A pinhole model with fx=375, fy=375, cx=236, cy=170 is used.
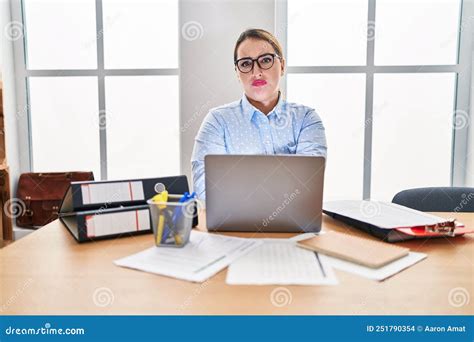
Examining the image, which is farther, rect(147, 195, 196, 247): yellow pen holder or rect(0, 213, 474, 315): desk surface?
rect(147, 195, 196, 247): yellow pen holder

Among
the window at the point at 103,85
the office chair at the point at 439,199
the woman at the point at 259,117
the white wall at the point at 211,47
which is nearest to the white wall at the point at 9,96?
the window at the point at 103,85

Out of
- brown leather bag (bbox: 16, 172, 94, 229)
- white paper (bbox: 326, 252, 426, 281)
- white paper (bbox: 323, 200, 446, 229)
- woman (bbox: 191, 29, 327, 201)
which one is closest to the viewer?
white paper (bbox: 326, 252, 426, 281)

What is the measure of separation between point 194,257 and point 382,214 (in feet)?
2.07

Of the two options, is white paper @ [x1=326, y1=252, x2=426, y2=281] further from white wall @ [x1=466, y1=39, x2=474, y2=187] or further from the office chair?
white wall @ [x1=466, y1=39, x2=474, y2=187]

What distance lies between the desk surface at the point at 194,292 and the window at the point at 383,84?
1.96m

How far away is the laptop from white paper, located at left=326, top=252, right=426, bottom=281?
20 cm

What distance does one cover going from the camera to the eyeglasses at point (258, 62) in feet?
5.83

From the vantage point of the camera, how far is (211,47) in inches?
101

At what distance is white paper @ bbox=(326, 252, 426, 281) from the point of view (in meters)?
0.76

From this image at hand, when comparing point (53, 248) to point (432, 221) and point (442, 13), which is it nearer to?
point (432, 221)

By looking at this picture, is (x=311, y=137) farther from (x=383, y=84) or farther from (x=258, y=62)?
(x=383, y=84)

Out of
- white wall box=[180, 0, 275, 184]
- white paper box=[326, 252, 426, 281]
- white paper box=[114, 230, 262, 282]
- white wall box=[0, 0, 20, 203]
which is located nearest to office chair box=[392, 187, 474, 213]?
white paper box=[326, 252, 426, 281]

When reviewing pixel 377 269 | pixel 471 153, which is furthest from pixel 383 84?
pixel 377 269

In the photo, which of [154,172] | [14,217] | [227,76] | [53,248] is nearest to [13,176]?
[14,217]
